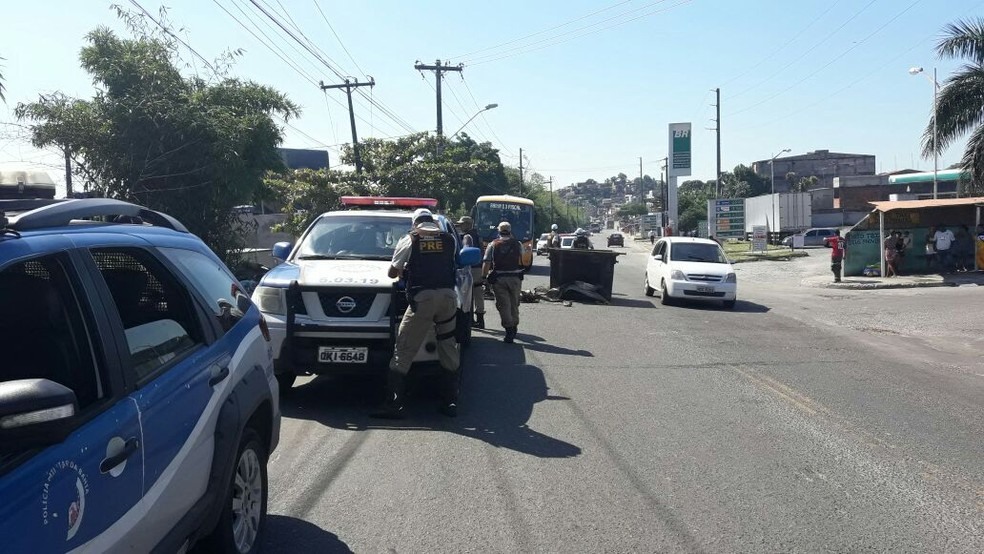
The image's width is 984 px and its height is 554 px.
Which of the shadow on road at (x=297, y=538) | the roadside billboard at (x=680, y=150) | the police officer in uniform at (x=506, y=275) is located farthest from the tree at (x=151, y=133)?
the roadside billboard at (x=680, y=150)

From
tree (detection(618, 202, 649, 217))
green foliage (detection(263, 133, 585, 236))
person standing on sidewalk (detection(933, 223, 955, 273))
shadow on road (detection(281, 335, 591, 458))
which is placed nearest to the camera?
shadow on road (detection(281, 335, 591, 458))

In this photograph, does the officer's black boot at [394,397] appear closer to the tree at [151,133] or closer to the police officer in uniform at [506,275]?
the police officer in uniform at [506,275]

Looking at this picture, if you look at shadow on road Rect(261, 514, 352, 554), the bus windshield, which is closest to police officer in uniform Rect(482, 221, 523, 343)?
shadow on road Rect(261, 514, 352, 554)

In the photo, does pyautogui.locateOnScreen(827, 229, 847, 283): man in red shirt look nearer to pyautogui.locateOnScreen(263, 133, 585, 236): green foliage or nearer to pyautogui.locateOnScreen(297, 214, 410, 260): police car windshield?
pyautogui.locateOnScreen(263, 133, 585, 236): green foliage

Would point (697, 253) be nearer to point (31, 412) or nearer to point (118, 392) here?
point (118, 392)

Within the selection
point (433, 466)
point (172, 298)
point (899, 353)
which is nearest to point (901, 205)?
point (899, 353)

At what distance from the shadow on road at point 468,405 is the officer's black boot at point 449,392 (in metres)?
0.09

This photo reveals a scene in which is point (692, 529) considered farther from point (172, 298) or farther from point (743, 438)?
point (172, 298)

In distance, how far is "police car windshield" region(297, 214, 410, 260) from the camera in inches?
350

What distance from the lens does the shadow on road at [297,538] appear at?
14.8 ft

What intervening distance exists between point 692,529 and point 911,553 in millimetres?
1162

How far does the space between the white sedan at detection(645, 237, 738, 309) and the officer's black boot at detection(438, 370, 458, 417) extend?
12.0m

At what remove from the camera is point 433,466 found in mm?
6039

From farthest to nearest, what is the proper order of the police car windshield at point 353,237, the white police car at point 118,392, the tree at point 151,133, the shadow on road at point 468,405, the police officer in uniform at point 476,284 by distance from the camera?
the tree at point 151,133, the police officer in uniform at point 476,284, the police car windshield at point 353,237, the shadow on road at point 468,405, the white police car at point 118,392
